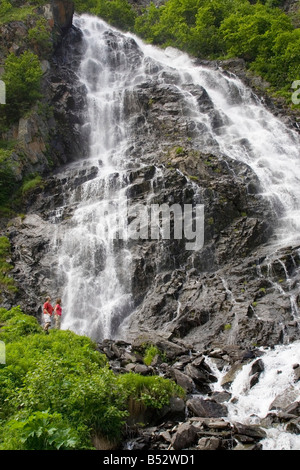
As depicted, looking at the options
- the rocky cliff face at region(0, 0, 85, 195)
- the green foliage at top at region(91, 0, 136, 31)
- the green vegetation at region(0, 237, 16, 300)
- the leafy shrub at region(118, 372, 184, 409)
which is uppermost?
the green foliage at top at region(91, 0, 136, 31)

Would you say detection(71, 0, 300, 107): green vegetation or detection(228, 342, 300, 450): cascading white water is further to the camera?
detection(71, 0, 300, 107): green vegetation

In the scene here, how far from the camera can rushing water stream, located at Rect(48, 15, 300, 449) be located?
1254 centimetres

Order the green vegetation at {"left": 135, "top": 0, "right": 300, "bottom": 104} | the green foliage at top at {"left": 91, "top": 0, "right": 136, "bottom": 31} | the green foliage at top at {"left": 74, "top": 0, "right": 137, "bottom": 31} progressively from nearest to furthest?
the green vegetation at {"left": 135, "top": 0, "right": 300, "bottom": 104}, the green foliage at top at {"left": 74, "top": 0, "right": 137, "bottom": 31}, the green foliage at top at {"left": 91, "top": 0, "right": 136, "bottom": 31}

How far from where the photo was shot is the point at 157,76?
32500 mm

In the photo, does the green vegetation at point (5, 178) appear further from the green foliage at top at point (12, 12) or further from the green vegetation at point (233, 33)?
the green vegetation at point (233, 33)

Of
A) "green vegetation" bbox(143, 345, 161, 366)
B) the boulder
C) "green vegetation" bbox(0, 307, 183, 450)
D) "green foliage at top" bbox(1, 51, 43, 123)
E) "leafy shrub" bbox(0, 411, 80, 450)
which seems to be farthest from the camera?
"green foliage at top" bbox(1, 51, 43, 123)

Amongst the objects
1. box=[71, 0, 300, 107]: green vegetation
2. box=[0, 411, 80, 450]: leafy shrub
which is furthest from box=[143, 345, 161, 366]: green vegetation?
box=[71, 0, 300, 107]: green vegetation

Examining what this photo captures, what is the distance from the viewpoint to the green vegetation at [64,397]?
19.8 ft

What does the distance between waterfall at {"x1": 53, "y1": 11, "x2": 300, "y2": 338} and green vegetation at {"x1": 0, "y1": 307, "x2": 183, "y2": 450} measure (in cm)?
728

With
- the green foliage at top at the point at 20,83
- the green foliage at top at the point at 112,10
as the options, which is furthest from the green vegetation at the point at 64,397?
the green foliage at top at the point at 112,10

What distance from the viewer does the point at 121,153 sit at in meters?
25.6

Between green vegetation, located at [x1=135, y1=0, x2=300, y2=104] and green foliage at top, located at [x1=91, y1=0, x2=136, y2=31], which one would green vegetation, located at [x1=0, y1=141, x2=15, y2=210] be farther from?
green foliage at top, located at [x1=91, y1=0, x2=136, y2=31]

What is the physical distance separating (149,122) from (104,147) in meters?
3.69
